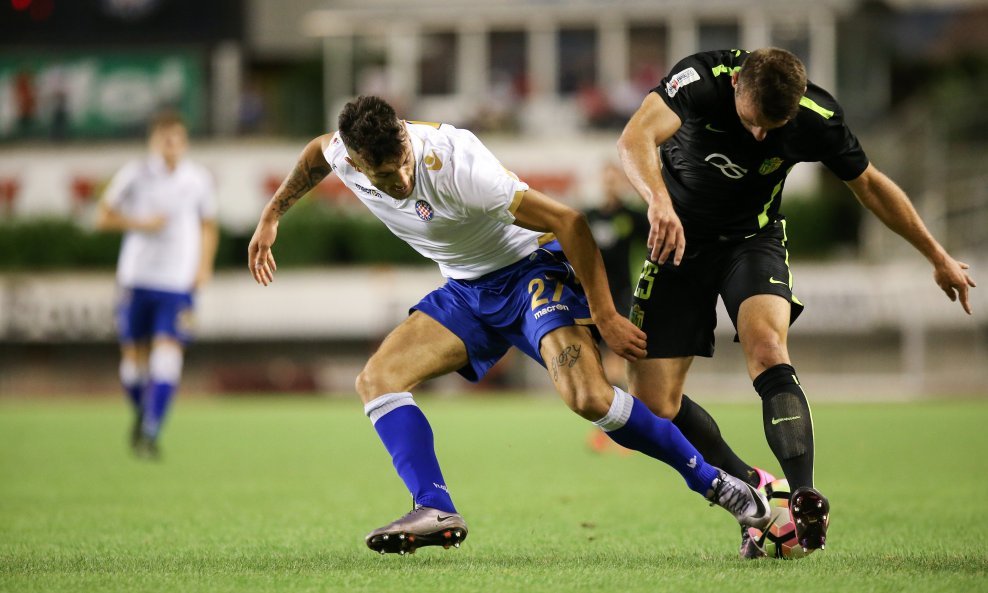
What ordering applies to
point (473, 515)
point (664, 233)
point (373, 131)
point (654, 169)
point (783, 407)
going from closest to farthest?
point (664, 233), point (373, 131), point (654, 169), point (783, 407), point (473, 515)

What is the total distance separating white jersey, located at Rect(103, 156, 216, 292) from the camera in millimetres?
11234

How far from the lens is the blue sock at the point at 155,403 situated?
10.9 meters

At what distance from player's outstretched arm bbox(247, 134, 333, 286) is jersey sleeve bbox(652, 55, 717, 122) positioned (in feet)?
4.95

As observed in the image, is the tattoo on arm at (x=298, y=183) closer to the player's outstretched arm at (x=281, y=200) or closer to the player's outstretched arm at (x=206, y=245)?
A: the player's outstretched arm at (x=281, y=200)

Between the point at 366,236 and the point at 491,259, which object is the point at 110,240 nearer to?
the point at 366,236

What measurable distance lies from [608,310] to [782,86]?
3.71 ft

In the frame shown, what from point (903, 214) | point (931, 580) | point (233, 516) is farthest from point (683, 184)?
point (233, 516)

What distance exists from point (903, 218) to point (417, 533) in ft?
8.02

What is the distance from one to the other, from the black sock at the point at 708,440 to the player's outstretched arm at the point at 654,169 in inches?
44.0

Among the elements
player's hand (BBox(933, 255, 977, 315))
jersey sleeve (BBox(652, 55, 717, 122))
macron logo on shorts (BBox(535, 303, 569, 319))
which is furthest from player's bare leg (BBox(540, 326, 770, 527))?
player's hand (BBox(933, 255, 977, 315))

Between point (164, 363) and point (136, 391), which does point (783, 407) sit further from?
point (136, 391)

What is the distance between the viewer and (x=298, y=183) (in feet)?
20.0

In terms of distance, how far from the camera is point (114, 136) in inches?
1152

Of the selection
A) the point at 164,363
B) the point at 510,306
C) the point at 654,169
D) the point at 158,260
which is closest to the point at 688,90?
the point at 654,169
